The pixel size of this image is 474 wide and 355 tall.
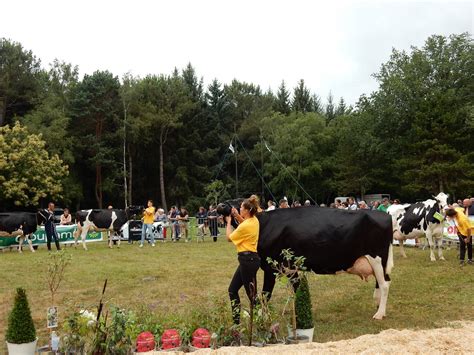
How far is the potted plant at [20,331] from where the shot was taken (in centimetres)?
606

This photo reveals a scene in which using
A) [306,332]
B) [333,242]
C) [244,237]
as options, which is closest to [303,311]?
[306,332]

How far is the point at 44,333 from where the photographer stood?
299 inches

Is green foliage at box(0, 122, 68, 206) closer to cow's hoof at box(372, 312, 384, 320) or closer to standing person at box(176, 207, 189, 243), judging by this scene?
standing person at box(176, 207, 189, 243)

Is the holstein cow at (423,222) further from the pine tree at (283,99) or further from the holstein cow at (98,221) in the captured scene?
the pine tree at (283,99)

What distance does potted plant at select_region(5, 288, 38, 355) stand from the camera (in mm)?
6059

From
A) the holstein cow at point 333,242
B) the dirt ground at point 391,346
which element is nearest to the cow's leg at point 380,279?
the holstein cow at point 333,242

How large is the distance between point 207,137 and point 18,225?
37.7 m

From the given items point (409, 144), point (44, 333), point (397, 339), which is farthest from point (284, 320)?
point (409, 144)

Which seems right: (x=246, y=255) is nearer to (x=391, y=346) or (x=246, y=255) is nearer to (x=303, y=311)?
(x=303, y=311)

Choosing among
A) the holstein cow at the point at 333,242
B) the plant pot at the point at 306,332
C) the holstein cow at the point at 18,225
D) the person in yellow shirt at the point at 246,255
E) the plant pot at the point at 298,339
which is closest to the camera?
the plant pot at the point at 298,339

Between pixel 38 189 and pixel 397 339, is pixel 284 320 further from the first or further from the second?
pixel 38 189

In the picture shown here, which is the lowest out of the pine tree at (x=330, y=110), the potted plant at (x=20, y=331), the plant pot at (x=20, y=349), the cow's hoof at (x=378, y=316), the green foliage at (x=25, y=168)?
the cow's hoof at (x=378, y=316)

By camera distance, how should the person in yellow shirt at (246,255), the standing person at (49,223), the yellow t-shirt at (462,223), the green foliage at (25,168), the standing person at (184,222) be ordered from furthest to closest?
the green foliage at (25,168), the standing person at (184,222), the standing person at (49,223), the yellow t-shirt at (462,223), the person in yellow shirt at (246,255)

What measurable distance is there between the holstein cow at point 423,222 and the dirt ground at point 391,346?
9.30m
